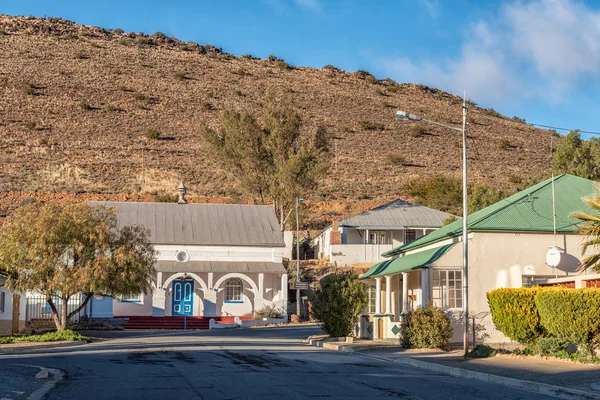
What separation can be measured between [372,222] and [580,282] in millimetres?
34884

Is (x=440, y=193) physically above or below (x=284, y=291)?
above

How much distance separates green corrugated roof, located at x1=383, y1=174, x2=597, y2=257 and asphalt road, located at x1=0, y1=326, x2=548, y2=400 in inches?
271

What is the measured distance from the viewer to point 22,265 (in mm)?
30156

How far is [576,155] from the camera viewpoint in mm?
50156

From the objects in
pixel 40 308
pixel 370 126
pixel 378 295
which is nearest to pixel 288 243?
pixel 40 308

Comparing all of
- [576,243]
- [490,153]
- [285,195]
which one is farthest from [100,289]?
[490,153]

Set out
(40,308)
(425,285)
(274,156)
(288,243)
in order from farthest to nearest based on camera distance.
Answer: (288,243)
(274,156)
(40,308)
(425,285)

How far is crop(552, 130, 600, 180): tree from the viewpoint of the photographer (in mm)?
49219

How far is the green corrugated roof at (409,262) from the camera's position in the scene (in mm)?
26812

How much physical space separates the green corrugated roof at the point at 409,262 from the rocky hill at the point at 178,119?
99.2 ft

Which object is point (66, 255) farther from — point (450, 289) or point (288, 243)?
point (288, 243)

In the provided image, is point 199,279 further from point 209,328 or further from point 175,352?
point 175,352

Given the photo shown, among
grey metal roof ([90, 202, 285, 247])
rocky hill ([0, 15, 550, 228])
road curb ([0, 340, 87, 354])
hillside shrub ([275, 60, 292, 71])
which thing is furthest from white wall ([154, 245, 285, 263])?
hillside shrub ([275, 60, 292, 71])

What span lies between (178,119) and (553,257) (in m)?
67.7
